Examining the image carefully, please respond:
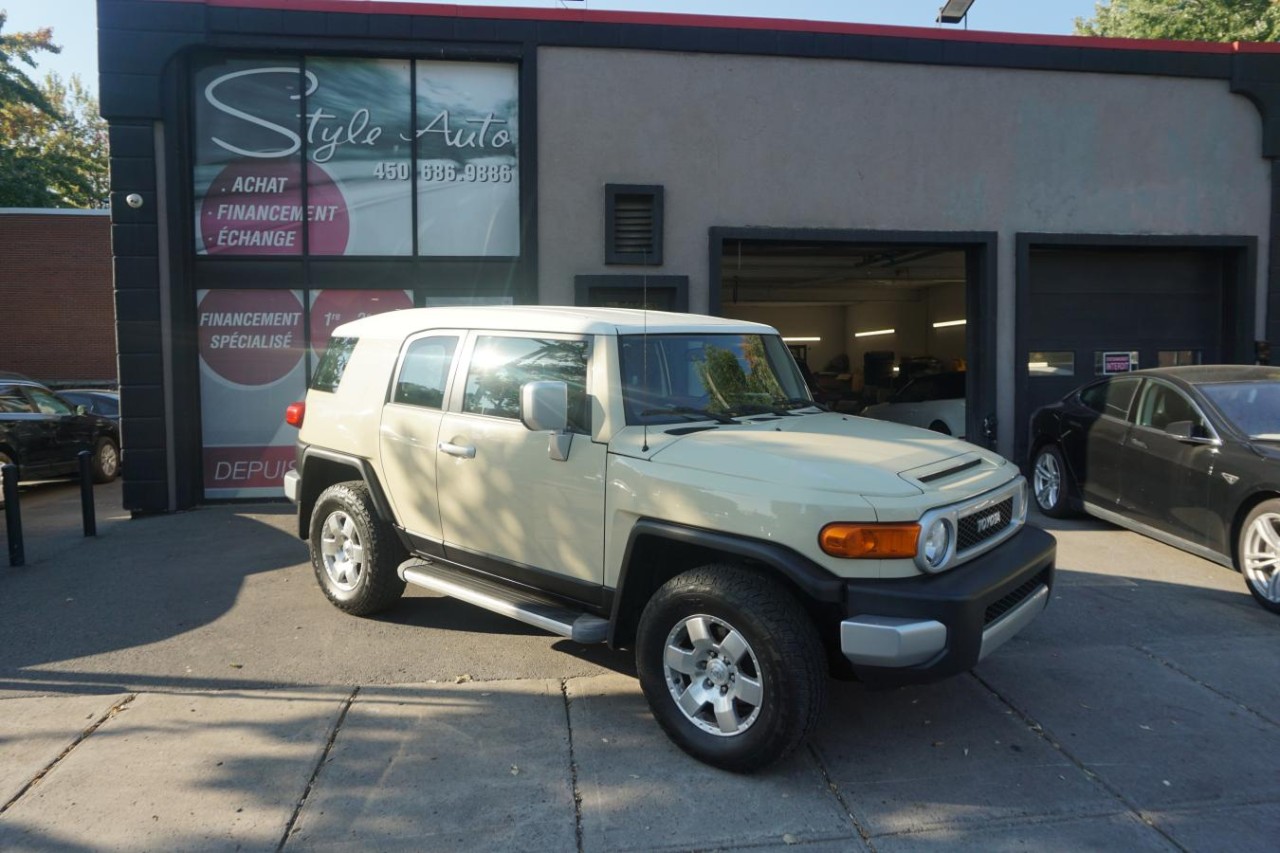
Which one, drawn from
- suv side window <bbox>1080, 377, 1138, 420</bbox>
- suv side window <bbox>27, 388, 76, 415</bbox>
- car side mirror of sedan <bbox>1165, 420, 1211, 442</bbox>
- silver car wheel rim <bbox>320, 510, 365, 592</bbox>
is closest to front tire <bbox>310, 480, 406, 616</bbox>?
silver car wheel rim <bbox>320, 510, 365, 592</bbox>

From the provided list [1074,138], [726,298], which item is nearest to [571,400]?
[1074,138]

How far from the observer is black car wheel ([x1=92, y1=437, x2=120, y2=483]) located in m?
13.1

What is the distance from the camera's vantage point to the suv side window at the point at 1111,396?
7.74 metres

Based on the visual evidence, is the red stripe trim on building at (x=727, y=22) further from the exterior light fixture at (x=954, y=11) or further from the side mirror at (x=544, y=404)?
the side mirror at (x=544, y=404)

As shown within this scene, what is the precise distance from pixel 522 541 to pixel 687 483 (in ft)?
3.70

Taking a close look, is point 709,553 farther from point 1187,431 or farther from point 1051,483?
point 1051,483

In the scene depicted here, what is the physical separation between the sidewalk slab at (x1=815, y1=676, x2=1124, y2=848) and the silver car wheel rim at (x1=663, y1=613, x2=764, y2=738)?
492mm

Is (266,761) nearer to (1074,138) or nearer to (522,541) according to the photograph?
(522,541)

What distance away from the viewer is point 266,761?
392 centimetres

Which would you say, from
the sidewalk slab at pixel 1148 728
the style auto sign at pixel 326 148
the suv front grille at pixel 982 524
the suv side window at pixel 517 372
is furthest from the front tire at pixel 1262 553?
the style auto sign at pixel 326 148

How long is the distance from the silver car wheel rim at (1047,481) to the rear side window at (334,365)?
6399 millimetres

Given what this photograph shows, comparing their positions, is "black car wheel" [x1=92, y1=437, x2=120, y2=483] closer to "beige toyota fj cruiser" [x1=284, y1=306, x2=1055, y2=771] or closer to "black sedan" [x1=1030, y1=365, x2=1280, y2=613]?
"beige toyota fj cruiser" [x1=284, y1=306, x2=1055, y2=771]

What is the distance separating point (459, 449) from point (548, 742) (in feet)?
5.29

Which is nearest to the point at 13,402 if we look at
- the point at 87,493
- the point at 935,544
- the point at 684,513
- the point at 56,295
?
the point at 87,493
